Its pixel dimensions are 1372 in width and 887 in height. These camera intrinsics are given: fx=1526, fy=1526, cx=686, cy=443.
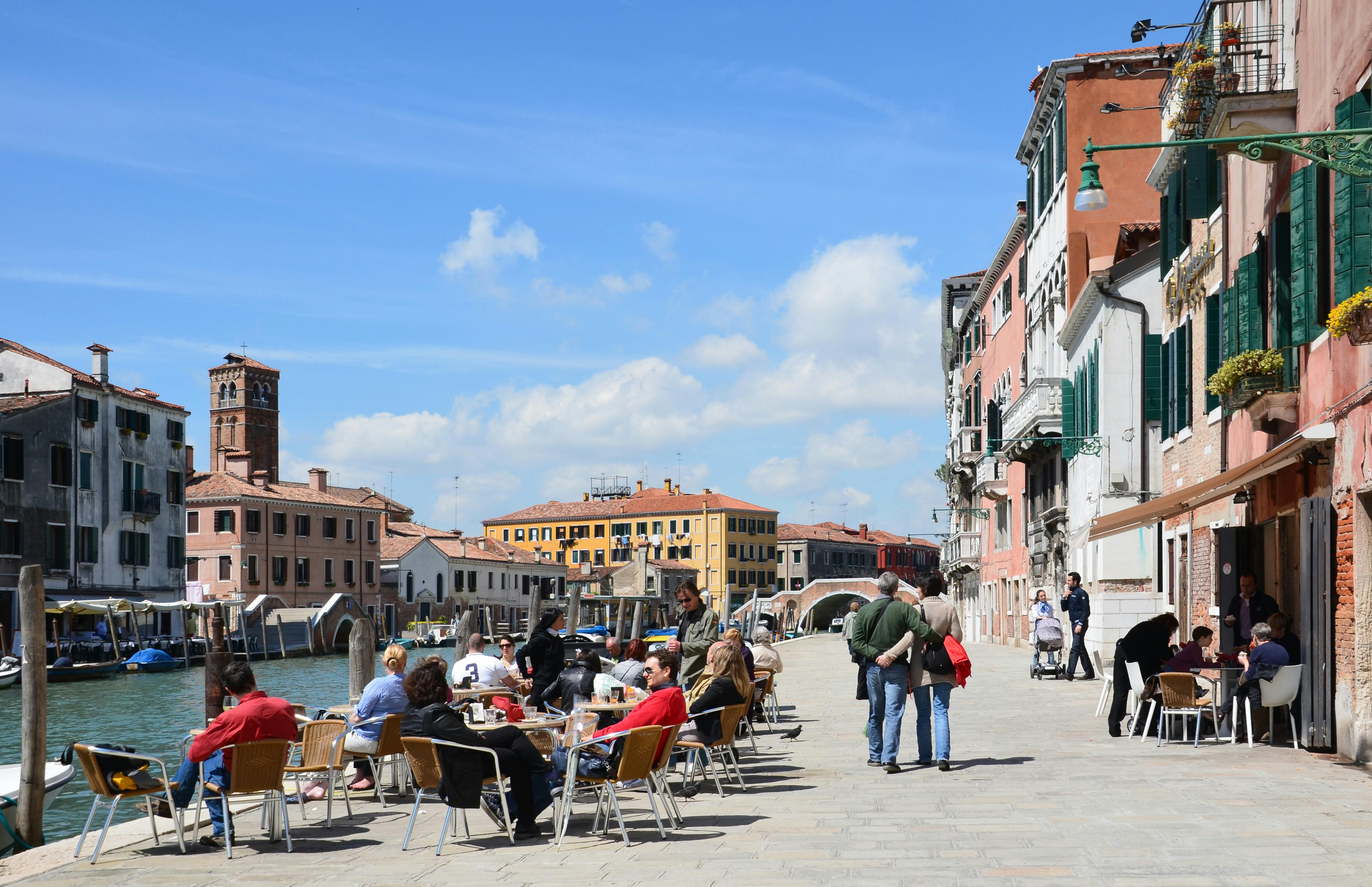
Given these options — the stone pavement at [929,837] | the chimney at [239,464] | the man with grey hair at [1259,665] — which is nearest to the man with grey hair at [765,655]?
the stone pavement at [929,837]

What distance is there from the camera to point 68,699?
35469 mm

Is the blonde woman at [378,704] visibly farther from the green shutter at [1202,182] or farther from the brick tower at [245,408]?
the brick tower at [245,408]

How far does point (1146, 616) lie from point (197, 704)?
2048cm

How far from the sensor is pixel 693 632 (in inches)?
487

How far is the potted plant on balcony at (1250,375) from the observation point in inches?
500

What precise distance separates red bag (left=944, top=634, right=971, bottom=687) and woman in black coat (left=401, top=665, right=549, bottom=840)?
13.0ft

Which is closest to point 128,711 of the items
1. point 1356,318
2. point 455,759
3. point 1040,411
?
point 1040,411

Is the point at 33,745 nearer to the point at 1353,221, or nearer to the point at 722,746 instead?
the point at 722,746

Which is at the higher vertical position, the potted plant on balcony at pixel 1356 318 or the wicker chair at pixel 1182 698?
the potted plant on balcony at pixel 1356 318

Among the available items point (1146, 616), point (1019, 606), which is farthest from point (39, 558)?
point (1146, 616)

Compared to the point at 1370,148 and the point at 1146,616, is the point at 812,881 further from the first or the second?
the point at 1146,616

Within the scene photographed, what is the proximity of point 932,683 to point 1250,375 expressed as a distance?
155 inches

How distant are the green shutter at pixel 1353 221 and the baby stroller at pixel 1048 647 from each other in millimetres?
12518

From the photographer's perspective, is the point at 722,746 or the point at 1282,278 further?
the point at 1282,278
